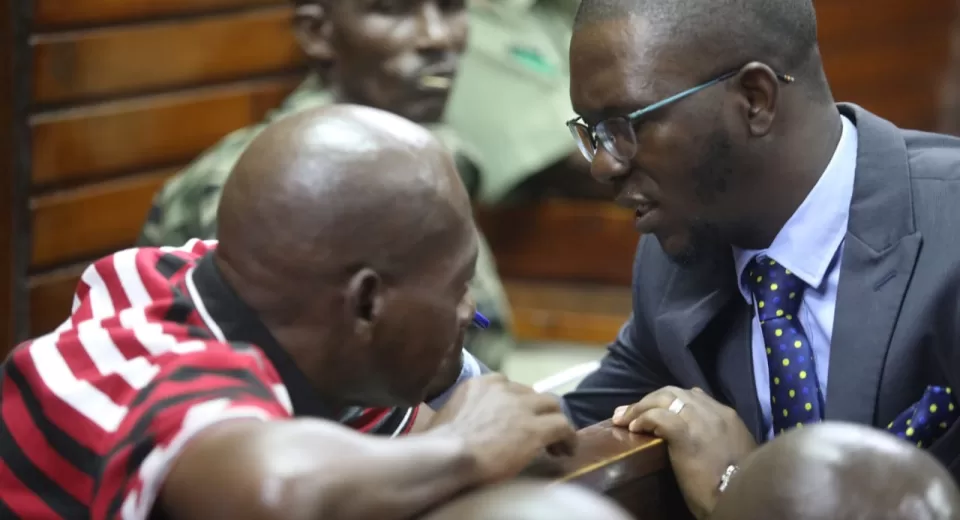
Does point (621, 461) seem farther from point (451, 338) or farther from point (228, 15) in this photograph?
point (228, 15)

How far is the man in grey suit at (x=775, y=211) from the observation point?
1.74 m

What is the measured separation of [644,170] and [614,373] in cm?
40

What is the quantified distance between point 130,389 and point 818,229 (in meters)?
1.00

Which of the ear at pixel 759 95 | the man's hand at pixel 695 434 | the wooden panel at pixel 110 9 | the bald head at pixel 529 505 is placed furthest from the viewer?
the wooden panel at pixel 110 9

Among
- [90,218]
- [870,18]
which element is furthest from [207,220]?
[870,18]

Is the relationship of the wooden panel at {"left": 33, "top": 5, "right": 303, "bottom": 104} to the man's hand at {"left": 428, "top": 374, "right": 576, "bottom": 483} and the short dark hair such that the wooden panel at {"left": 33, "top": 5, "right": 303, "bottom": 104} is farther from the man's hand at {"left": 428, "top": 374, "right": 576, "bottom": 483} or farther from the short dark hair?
the man's hand at {"left": 428, "top": 374, "right": 576, "bottom": 483}

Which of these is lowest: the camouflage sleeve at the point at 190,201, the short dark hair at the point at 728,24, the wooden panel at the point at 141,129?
the wooden panel at the point at 141,129

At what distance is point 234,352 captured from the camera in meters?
1.24

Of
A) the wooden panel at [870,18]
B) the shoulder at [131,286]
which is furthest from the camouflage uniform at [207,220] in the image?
the wooden panel at [870,18]

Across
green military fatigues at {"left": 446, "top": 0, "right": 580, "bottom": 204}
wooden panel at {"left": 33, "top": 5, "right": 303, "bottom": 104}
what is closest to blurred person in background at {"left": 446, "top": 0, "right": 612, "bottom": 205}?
green military fatigues at {"left": 446, "top": 0, "right": 580, "bottom": 204}

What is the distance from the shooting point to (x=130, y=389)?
1.25m

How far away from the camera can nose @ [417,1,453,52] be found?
330 centimetres

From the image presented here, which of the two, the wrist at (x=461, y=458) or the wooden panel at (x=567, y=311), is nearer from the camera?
the wrist at (x=461, y=458)

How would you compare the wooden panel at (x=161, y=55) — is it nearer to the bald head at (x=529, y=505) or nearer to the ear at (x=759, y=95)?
the ear at (x=759, y=95)
